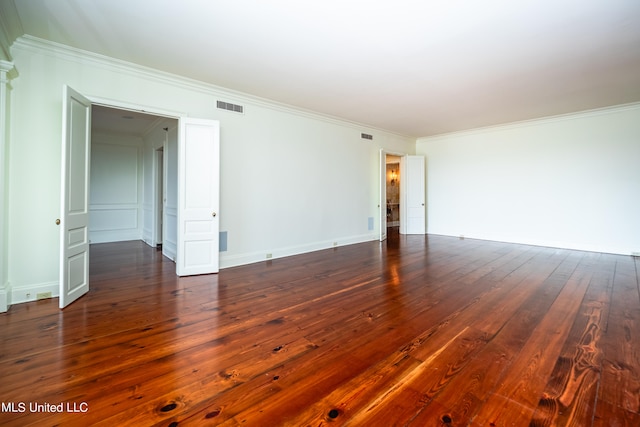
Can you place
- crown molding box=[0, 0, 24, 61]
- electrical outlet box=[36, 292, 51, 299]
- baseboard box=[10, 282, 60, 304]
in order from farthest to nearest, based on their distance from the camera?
electrical outlet box=[36, 292, 51, 299] < baseboard box=[10, 282, 60, 304] < crown molding box=[0, 0, 24, 61]

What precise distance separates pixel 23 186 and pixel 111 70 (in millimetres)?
1772

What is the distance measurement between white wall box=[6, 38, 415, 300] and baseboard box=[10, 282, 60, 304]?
0.01m

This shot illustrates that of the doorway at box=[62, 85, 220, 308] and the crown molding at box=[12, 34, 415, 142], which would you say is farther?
the crown molding at box=[12, 34, 415, 142]

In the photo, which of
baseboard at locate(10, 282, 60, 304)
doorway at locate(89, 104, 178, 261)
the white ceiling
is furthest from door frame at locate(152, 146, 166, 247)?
baseboard at locate(10, 282, 60, 304)

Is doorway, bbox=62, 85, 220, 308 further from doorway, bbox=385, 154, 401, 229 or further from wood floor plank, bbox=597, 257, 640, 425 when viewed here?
doorway, bbox=385, 154, 401, 229

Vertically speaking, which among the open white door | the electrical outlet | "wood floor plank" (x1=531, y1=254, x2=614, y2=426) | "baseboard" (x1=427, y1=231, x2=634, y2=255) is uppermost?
the open white door

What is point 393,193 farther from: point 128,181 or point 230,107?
point 128,181

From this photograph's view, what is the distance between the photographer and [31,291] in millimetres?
3344

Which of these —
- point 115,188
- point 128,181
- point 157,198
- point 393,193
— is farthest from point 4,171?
point 393,193

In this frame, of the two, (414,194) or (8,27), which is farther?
(414,194)

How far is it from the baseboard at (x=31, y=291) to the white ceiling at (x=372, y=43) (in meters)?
2.80

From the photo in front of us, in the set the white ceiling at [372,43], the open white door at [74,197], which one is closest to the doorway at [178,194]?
the open white door at [74,197]

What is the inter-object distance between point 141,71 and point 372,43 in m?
3.14

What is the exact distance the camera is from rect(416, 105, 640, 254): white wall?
587 centimetres
